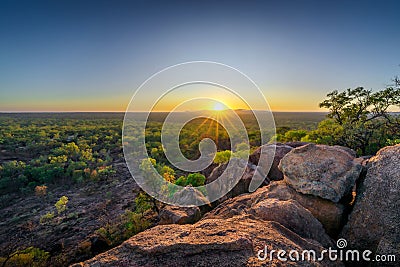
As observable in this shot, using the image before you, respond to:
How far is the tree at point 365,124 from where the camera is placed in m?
18.9

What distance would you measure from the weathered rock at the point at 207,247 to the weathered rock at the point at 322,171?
2.31 metres

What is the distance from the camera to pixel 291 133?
29.0 metres

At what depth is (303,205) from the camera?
7.02 meters

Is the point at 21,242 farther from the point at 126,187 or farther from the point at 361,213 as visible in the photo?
the point at 361,213

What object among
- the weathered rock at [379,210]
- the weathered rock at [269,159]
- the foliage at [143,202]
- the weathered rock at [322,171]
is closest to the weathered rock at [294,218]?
the weathered rock at [379,210]

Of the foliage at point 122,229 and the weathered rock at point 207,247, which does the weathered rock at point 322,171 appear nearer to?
the weathered rock at point 207,247

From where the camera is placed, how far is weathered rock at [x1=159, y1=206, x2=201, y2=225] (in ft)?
31.3

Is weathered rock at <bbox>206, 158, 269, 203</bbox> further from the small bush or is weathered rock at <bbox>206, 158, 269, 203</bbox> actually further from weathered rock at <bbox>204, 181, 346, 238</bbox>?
the small bush

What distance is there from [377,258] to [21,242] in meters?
21.5

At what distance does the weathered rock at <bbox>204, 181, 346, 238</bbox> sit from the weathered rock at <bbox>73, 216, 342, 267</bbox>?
59.1 inches

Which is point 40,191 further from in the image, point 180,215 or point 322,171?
point 322,171

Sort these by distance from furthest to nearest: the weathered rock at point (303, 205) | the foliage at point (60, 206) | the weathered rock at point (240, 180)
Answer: the foliage at point (60, 206) < the weathered rock at point (240, 180) < the weathered rock at point (303, 205)

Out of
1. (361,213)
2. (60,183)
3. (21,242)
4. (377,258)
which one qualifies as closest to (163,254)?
(377,258)

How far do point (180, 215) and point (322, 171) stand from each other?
5918 mm
